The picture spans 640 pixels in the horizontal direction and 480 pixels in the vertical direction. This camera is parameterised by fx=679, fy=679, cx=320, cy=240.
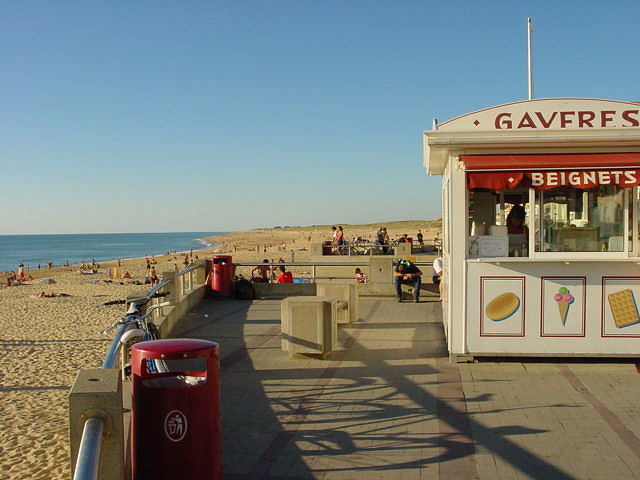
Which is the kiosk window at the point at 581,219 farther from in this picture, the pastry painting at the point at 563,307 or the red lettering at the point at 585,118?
the red lettering at the point at 585,118

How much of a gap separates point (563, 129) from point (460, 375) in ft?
10.8

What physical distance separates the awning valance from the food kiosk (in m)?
0.01

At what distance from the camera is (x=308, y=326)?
364 inches

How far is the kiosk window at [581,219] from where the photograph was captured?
8.58 m

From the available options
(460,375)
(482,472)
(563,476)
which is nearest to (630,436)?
(563,476)

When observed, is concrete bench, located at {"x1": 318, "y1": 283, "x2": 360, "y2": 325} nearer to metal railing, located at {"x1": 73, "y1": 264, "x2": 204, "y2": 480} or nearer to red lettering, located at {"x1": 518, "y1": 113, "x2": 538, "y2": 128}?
red lettering, located at {"x1": 518, "y1": 113, "x2": 538, "y2": 128}

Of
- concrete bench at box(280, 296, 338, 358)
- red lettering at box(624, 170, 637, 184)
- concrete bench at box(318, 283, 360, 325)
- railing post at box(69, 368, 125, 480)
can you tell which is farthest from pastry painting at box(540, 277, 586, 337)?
railing post at box(69, 368, 125, 480)

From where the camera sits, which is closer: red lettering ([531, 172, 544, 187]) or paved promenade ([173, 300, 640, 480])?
paved promenade ([173, 300, 640, 480])

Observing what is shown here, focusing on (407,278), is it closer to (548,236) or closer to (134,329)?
(548,236)

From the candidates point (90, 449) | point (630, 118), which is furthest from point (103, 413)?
point (630, 118)

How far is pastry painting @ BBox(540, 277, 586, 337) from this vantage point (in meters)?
8.51

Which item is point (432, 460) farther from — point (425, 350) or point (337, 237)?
point (337, 237)

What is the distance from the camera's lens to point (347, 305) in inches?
488

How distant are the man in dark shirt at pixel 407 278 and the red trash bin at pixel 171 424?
11.9m
